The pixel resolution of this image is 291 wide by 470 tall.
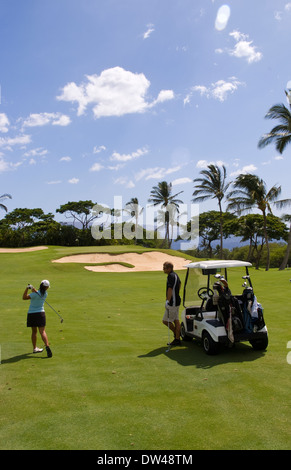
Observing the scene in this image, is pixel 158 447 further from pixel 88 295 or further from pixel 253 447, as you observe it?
pixel 88 295

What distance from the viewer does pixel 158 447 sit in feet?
14.2

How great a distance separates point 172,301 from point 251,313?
1957mm

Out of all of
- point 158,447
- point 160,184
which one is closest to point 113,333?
point 158,447

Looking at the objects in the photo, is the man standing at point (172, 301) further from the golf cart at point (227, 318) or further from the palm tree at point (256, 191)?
the palm tree at point (256, 191)

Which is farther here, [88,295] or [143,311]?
[88,295]

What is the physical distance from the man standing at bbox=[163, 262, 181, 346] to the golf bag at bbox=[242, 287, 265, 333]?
1.70 metres

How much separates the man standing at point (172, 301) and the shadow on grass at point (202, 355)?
440mm

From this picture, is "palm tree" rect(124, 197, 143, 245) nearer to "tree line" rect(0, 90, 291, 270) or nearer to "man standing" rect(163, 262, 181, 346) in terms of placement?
"tree line" rect(0, 90, 291, 270)

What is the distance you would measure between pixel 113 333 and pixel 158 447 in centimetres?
656

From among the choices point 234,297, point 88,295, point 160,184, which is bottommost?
point 88,295

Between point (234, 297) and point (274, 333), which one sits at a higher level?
point (234, 297)

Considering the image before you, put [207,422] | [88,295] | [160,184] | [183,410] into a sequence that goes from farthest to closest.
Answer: [160,184], [88,295], [183,410], [207,422]

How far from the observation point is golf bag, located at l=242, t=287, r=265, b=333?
8148 millimetres

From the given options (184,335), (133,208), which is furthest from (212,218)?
(184,335)
